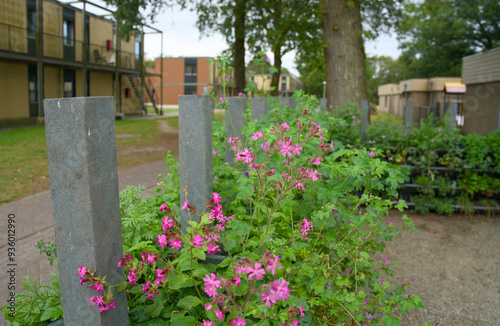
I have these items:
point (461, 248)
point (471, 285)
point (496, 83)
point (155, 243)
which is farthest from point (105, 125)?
point (496, 83)

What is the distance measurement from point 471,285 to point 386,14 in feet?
52.3

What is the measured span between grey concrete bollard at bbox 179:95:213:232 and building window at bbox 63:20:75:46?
24.9 meters

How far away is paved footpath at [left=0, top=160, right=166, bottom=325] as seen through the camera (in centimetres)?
396

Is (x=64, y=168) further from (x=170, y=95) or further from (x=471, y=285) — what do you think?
(x=170, y=95)

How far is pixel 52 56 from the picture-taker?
74.2 ft

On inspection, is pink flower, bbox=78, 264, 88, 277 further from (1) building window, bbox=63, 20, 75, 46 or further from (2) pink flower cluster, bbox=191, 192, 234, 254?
(1) building window, bbox=63, 20, 75, 46

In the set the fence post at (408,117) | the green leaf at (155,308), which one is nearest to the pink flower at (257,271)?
the green leaf at (155,308)

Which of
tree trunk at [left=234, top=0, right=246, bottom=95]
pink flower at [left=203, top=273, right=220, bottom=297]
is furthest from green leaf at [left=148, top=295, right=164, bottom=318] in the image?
tree trunk at [left=234, top=0, right=246, bottom=95]

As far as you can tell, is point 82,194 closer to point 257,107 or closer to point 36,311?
point 36,311

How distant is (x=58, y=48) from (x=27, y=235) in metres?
21.1

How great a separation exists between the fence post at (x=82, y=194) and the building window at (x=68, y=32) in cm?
2558

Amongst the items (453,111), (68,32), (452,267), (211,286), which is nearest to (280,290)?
(211,286)

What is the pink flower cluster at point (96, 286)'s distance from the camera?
58.2 inches

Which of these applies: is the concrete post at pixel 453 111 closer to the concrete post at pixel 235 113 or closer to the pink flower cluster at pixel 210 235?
the concrete post at pixel 235 113
